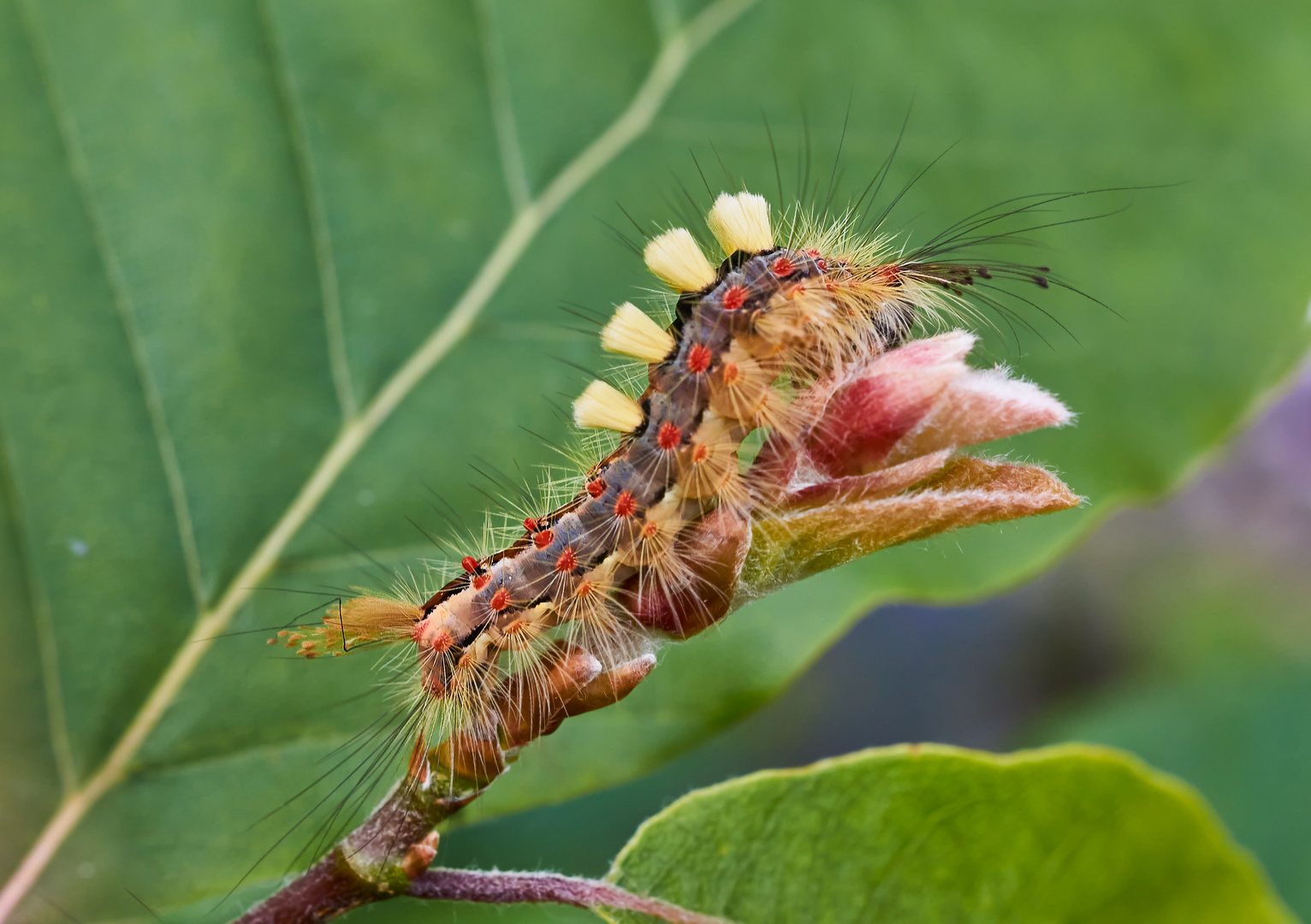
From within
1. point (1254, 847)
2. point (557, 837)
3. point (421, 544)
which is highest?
point (421, 544)

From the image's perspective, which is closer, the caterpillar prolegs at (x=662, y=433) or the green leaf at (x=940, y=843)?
the green leaf at (x=940, y=843)

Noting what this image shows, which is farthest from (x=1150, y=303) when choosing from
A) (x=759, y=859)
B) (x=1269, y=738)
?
(x=759, y=859)

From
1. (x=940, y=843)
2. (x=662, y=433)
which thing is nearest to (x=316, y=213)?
(x=662, y=433)

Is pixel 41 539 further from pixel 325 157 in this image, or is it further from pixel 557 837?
pixel 557 837

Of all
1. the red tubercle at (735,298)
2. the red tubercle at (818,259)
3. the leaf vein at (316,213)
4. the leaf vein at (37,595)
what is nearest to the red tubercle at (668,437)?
the red tubercle at (735,298)

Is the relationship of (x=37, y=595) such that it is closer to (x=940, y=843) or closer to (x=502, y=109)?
(x=502, y=109)

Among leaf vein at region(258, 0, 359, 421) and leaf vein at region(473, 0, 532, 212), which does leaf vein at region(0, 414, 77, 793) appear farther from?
leaf vein at region(473, 0, 532, 212)

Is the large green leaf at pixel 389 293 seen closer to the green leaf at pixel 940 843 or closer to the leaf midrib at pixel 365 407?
the leaf midrib at pixel 365 407
